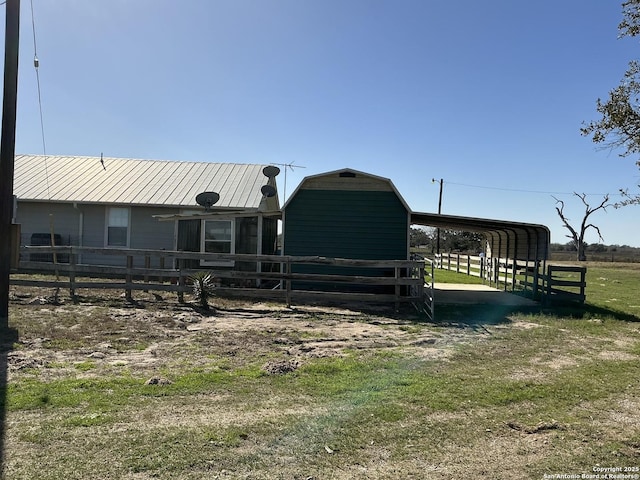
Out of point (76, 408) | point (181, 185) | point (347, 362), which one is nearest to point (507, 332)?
point (347, 362)

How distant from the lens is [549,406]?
14.6ft

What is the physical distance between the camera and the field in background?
3.24 metres

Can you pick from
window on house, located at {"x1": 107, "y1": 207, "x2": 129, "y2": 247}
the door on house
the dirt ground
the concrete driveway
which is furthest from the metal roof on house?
the concrete driveway

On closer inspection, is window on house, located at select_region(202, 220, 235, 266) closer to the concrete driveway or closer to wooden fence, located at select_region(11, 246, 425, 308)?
wooden fence, located at select_region(11, 246, 425, 308)

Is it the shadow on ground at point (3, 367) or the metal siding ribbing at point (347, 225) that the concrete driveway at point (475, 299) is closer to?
the metal siding ribbing at point (347, 225)

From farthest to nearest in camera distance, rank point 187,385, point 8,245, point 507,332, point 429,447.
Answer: point 507,332
point 8,245
point 187,385
point 429,447

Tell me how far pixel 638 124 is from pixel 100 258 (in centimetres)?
1617

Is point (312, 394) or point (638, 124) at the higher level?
point (638, 124)

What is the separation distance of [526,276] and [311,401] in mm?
12347

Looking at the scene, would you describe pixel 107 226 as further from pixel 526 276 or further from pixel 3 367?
pixel 526 276

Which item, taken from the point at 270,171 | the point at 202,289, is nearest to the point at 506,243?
the point at 270,171

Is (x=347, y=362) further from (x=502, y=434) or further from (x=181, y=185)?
(x=181, y=185)

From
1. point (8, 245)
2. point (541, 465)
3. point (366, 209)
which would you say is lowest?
point (541, 465)

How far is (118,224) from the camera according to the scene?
669 inches
